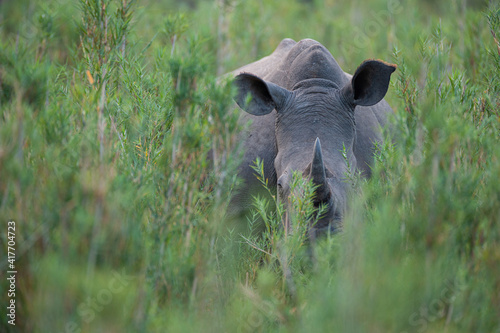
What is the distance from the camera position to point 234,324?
7.97 feet

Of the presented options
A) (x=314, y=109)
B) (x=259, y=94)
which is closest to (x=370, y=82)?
(x=314, y=109)

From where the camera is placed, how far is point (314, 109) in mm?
4012

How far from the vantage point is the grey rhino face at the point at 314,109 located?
3.76 m

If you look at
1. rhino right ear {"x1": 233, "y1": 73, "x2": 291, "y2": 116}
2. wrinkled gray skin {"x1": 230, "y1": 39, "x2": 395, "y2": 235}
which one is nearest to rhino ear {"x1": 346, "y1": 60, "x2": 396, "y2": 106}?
wrinkled gray skin {"x1": 230, "y1": 39, "x2": 395, "y2": 235}

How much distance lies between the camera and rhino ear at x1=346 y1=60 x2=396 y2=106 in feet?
13.0

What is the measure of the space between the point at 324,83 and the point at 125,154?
6.20 ft

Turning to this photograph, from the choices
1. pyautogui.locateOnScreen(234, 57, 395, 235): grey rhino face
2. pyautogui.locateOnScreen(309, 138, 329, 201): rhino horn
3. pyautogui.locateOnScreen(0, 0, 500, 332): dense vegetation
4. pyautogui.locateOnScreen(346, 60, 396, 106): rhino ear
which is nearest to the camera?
pyautogui.locateOnScreen(0, 0, 500, 332): dense vegetation

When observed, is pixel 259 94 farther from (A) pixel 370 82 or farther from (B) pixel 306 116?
(A) pixel 370 82

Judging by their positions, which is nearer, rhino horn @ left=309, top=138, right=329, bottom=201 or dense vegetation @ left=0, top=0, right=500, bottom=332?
dense vegetation @ left=0, top=0, right=500, bottom=332

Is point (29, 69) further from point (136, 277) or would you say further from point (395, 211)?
point (395, 211)

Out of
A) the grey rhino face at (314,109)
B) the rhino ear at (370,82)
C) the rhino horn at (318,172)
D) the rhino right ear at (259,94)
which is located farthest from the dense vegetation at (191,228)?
the rhino right ear at (259,94)

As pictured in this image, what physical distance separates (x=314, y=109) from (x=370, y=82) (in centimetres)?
55

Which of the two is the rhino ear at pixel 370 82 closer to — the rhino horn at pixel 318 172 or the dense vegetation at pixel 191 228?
the dense vegetation at pixel 191 228

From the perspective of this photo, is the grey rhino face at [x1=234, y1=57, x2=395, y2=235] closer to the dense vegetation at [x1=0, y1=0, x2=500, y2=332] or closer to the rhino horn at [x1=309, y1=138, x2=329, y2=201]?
the rhino horn at [x1=309, y1=138, x2=329, y2=201]
